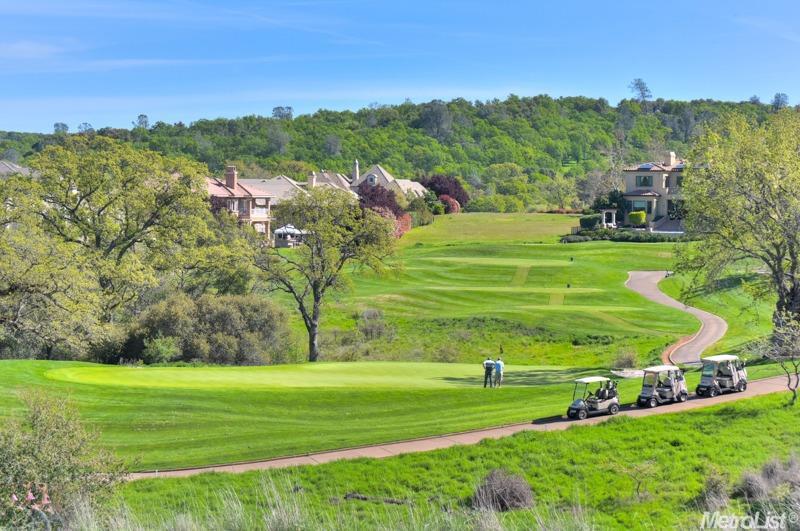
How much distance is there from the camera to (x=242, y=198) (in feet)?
346

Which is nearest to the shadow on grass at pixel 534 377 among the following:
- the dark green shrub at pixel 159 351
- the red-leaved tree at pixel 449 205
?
the dark green shrub at pixel 159 351

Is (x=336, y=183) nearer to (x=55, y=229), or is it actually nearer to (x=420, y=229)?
(x=420, y=229)

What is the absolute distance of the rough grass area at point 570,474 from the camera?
17.2 meters

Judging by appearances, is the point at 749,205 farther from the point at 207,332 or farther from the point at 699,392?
the point at 207,332

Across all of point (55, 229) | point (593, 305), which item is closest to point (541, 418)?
point (55, 229)

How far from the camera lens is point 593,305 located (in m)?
59.9

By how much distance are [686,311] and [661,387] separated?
33.5 meters

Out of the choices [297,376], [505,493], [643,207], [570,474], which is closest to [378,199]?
[643,207]

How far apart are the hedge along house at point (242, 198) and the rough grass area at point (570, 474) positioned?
262 ft

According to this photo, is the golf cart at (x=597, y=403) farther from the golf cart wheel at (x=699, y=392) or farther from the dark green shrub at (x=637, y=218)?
A: the dark green shrub at (x=637, y=218)

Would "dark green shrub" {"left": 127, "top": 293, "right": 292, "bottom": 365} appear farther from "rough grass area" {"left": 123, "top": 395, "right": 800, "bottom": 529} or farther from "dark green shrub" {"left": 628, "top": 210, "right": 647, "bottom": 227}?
"dark green shrub" {"left": 628, "top": 210, "right": 647, "bottom": 227}

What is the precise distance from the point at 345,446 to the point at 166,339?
20.5 m

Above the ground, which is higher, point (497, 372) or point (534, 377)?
point (497, 372)

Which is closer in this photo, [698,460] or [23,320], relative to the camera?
[698,460]
